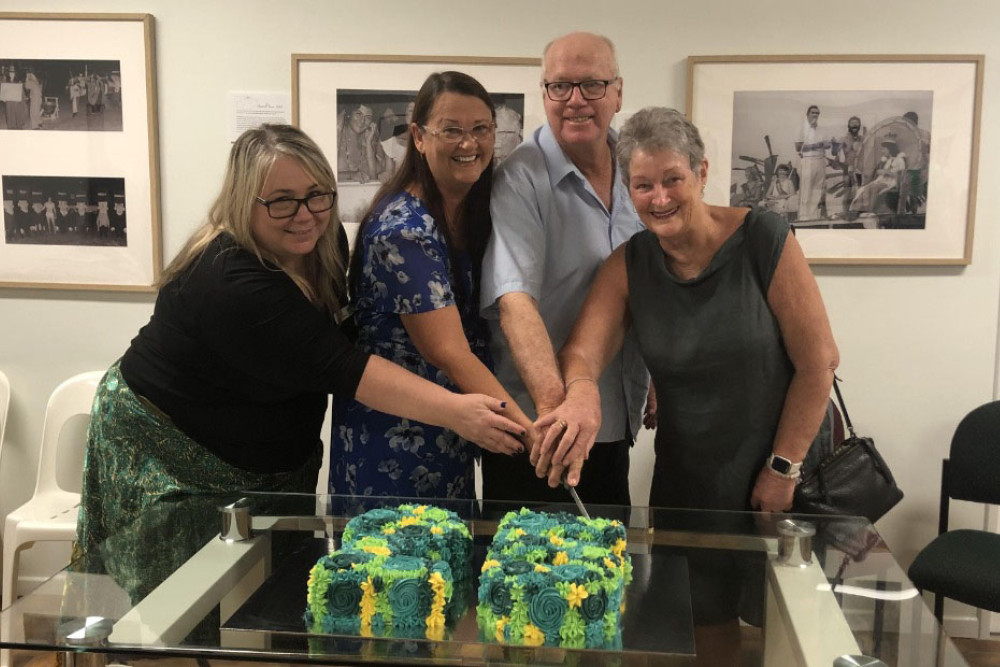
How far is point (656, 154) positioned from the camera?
1917 mm

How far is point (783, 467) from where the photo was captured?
6.56ft

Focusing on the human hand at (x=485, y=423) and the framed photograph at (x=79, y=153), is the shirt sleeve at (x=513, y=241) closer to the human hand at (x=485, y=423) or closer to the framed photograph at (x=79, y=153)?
the human hand at (x=485, y=423)

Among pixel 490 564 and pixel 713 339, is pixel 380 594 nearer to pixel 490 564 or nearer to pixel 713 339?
pixel 490 564

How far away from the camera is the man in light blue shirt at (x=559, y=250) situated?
2107 millimetres

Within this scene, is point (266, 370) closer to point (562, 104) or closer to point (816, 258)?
point (562, 104)

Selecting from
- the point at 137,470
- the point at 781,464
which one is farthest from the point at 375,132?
the point at 781,464

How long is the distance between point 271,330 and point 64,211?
2.19 m

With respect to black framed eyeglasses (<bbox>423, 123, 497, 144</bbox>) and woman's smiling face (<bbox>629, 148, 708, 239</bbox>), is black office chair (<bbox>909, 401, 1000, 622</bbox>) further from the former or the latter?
black framed eyeglasses (<bbox>423, 123, 497, 144</bbox>)

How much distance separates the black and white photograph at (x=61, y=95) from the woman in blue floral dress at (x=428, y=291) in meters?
1.95

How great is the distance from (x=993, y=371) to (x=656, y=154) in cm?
228

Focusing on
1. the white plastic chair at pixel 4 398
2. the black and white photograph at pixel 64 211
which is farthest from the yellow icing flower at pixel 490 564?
the white plastic chair at pixel 4 398

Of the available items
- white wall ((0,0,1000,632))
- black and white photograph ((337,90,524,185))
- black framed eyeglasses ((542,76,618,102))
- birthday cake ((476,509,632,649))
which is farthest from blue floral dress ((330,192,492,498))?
white wall ((0,0,1000,632))

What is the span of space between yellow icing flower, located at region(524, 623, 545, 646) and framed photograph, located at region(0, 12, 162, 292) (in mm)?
2781

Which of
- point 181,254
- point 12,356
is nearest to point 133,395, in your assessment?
point 181,254
